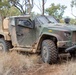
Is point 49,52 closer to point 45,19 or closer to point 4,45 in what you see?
point 45,19

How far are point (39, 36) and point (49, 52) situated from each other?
1051mm

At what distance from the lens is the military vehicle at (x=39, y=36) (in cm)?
960

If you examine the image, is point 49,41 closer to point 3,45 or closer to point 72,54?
point 72,54

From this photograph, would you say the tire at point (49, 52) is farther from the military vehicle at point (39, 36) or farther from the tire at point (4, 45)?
the tire at point (4, 45)

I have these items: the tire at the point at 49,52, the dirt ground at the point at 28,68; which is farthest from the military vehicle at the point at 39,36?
the dirt ground at the point at 28,68

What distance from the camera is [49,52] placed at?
9.79m

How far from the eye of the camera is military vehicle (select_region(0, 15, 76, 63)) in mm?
9602

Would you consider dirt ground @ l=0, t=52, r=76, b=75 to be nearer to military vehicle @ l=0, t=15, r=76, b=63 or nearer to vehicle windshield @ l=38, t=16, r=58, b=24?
military vehicle @ l=0, t=15, r=76, b=63

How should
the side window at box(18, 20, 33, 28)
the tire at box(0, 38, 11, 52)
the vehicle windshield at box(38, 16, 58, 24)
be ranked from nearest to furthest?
the vehicle windshield at box(38, 16, 58, 24) → the side window at box(18, 20, 33, 28) → the tire at box(0, 38, 11, 52)

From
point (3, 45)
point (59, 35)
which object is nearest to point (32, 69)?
point (59, 35)

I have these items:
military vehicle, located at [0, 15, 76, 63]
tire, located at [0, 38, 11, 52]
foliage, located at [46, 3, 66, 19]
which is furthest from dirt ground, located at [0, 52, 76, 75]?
foliage, located at [46, 3, 66, 19]

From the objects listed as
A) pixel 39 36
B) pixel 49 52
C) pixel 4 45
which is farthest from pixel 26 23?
pixel 49 52

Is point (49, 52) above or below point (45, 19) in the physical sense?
below

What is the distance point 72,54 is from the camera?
35.4ft
